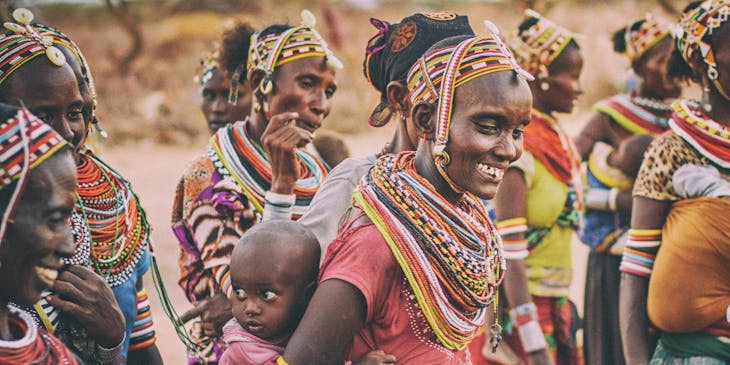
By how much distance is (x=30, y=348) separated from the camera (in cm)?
222

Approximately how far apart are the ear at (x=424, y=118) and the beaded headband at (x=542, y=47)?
110 inches

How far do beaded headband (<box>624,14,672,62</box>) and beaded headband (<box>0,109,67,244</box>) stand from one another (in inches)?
202

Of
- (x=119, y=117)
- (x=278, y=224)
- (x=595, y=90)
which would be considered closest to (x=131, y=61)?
(x=119, y=117)

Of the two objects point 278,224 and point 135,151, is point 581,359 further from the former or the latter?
point 135,151

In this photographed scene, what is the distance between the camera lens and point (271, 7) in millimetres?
31609

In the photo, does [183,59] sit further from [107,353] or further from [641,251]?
[107,353]

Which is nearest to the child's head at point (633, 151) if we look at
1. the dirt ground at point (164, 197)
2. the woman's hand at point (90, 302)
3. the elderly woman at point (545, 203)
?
the elderly woman at point (545, 203)

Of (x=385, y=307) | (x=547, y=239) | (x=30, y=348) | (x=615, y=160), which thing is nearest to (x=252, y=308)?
(x=385, y=307)

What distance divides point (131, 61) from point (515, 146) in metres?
25.6

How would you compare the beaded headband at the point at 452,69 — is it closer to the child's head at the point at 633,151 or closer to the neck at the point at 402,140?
the neck at the point at 402,140

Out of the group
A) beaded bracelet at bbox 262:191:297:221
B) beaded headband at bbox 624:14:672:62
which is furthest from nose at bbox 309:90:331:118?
beaded headband at bbox 624:14:672:62

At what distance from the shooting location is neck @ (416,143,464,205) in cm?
288

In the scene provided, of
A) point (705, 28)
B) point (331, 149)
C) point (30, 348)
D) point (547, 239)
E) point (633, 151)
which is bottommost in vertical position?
point (547, 239)

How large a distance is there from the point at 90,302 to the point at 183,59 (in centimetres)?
2576
